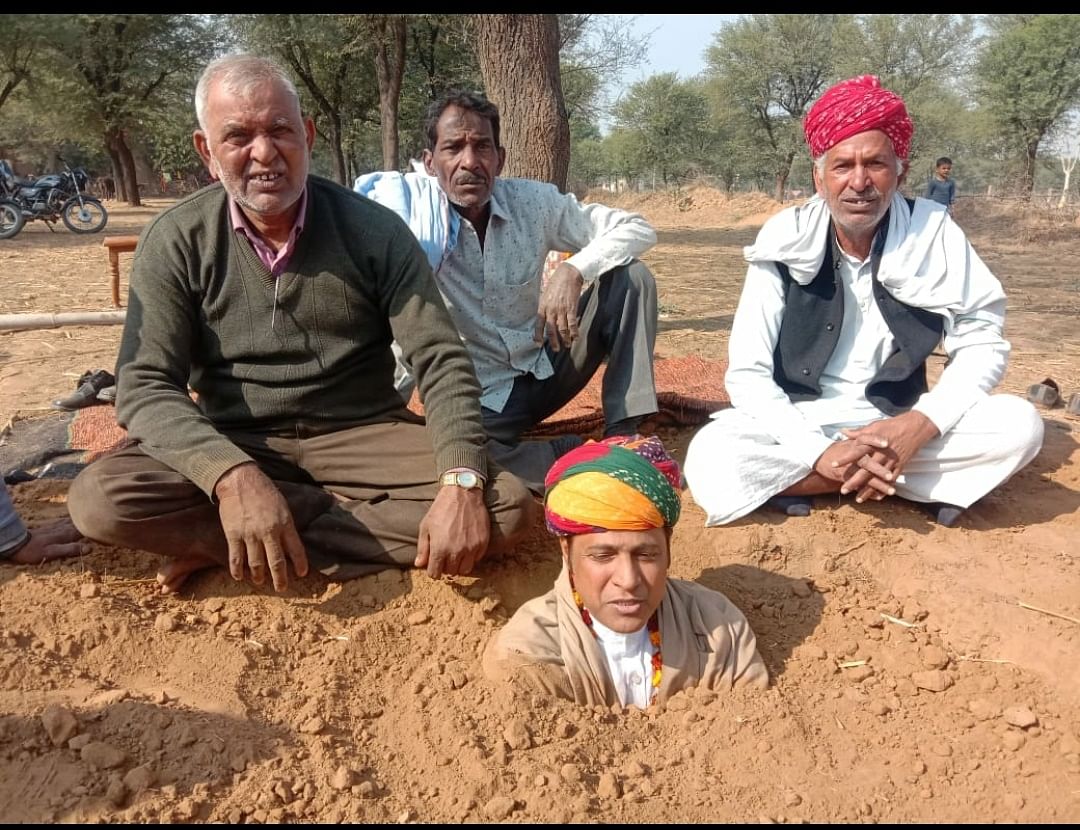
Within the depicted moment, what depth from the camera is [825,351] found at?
3.36 metres

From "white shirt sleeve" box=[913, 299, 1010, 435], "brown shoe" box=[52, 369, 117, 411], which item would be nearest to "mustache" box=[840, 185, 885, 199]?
"white shirt sleeve" box=[913, 299, 1010, 435]

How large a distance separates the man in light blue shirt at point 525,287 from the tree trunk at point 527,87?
2.20 meters

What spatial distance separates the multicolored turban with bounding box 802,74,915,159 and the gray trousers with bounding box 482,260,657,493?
0.92m

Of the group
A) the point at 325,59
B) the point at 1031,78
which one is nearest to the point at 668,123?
the point at 1031,78

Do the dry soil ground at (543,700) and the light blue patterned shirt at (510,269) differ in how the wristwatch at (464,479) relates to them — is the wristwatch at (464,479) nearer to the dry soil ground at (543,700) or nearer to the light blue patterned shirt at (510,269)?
the dry soil ground at (543,700)

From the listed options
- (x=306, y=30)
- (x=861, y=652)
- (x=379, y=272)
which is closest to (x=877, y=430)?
(x=861, y=652)

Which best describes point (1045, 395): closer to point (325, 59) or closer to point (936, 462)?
point (936, 462)

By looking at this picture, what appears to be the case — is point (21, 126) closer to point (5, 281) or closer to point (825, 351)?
point (5, 281)

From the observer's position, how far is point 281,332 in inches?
107

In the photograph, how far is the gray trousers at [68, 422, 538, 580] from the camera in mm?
2502

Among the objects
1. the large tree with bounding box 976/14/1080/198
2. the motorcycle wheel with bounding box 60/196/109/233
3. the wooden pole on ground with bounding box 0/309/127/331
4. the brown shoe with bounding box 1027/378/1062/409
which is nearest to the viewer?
the brown shoe with bounding box 1027/378/1062/409

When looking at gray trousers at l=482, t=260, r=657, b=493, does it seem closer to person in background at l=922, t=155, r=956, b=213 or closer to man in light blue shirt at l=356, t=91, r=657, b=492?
man in light blue shirt at l=356, t=91, r=657, b=492

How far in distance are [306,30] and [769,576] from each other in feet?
63.7

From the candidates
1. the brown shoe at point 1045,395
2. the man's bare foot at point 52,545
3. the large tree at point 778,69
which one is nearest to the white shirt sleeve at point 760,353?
the brown shoe at point 1045,395
